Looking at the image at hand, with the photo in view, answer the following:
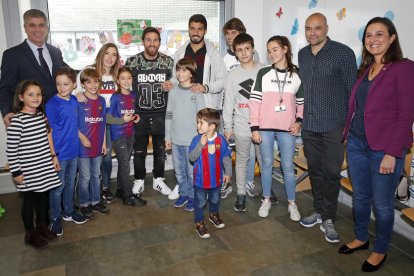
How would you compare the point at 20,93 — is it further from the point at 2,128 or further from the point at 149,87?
the point at 2,128

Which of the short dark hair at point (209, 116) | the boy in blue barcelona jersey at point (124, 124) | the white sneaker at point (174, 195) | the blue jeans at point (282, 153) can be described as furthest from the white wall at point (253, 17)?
the short dark hair at point (209, 116)

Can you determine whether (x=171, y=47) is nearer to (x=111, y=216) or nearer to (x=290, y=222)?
(x=111, y=216)

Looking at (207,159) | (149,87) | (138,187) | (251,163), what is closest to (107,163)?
(138,187)

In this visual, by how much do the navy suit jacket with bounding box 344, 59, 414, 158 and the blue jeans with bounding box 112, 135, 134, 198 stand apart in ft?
7.37

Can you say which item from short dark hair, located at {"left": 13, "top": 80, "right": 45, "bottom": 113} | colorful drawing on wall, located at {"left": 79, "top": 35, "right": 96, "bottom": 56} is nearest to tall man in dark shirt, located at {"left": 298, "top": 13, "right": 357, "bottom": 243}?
short dark hair, located at {"left": 13, "top": 80, "right": 45, "bottom": 113}

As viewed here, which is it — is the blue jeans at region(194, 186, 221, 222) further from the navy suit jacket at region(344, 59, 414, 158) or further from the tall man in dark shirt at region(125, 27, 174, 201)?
the navy suit jacket at region(344, 59, 414, 158)

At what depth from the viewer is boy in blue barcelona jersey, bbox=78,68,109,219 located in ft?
9.87

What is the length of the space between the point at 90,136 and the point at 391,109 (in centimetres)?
246

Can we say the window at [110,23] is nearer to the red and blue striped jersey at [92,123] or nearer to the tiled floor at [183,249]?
the red and blue striped jersey at [92,123]

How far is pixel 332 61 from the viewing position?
260cm

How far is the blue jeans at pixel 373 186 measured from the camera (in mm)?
2254

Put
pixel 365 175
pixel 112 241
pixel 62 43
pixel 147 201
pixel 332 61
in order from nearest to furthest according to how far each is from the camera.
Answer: pixel 365 175 < pixel 332 61 < pixel 112 241 < pixel 147 201 < pixel 62 43

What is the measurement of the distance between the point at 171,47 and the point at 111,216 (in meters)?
2.50

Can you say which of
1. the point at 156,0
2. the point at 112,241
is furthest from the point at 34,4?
the point at 112,241
